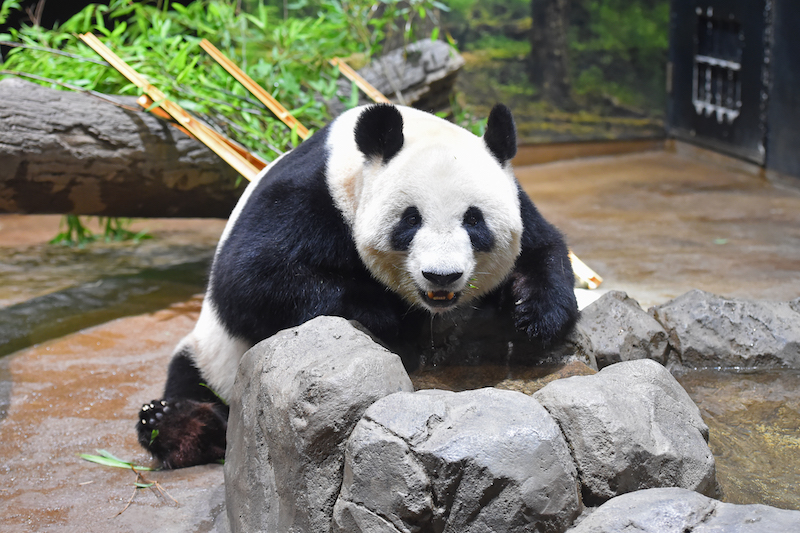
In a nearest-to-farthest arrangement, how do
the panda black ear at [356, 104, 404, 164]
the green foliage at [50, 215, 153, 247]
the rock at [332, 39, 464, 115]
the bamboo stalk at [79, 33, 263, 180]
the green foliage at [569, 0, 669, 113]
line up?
the panda black ear at [356, 104, 404, 164] < the bamboo stalk at [79, 33, 263, 180] < the rock at [332, 39, 464, 115] < the green foliage at [50, 215, 153, 247] < the green foliage at [569, 0, 669, 113]

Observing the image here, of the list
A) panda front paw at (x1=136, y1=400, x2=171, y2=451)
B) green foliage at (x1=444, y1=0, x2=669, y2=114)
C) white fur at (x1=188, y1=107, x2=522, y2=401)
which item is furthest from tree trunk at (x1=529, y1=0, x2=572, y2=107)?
panda front paw at (x1=136, y1=400, x2=171, y2=451)

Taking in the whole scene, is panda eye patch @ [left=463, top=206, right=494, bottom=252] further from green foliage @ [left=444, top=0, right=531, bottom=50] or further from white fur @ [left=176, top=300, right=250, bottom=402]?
green foliage @ [left=444, top=0, right=531, bottom=50]

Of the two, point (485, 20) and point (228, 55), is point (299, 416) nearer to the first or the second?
point (228, 55)

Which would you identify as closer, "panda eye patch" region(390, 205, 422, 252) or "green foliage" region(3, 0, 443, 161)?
"panda eye patch" region(390, 205, 422, 252)

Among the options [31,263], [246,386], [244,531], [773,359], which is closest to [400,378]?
[246,386]

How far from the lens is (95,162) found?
4.62 meters

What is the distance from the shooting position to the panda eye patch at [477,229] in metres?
2.46

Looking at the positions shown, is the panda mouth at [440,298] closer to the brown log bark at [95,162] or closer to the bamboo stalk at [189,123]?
the bamboo stalk at [189,123]

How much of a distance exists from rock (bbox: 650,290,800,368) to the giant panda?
70cm

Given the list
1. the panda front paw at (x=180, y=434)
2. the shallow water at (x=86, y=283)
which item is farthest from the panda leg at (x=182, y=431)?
the shallow water at (x=86, y=283)

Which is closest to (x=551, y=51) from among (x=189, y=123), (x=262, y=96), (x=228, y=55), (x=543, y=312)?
(x=228, y=55)

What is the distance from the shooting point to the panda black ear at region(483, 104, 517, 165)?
2660 mm

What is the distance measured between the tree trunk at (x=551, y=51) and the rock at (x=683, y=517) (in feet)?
29.5

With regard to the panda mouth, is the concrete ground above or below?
below
